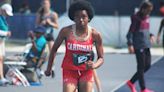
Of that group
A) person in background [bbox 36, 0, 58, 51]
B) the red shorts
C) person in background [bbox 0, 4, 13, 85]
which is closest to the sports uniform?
the red shorts

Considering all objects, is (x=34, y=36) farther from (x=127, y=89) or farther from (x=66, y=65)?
(x=66, y=65)

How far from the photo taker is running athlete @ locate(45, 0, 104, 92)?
7516 mm

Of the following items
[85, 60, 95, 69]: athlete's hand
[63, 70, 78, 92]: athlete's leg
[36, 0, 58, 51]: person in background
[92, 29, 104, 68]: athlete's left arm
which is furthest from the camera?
[36, 0, 58, 51]: person in background

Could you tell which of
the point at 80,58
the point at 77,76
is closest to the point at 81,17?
the point at 80,58

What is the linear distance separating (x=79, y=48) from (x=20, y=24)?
1749 cm

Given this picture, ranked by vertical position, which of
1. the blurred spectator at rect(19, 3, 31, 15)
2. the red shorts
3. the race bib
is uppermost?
the race bib

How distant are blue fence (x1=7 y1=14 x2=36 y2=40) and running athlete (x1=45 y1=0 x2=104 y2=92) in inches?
667

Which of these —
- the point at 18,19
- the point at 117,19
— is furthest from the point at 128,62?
the point at 18,19

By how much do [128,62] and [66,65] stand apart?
9.58 meters

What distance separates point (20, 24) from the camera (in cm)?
2488

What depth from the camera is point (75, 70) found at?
7.61 metres

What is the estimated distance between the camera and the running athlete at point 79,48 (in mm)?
7516

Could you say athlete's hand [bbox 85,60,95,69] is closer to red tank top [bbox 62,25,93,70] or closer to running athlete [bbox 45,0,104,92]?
running athlete [bbox 45,0,104,92]

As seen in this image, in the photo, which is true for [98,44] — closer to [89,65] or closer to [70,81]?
[89,65]
